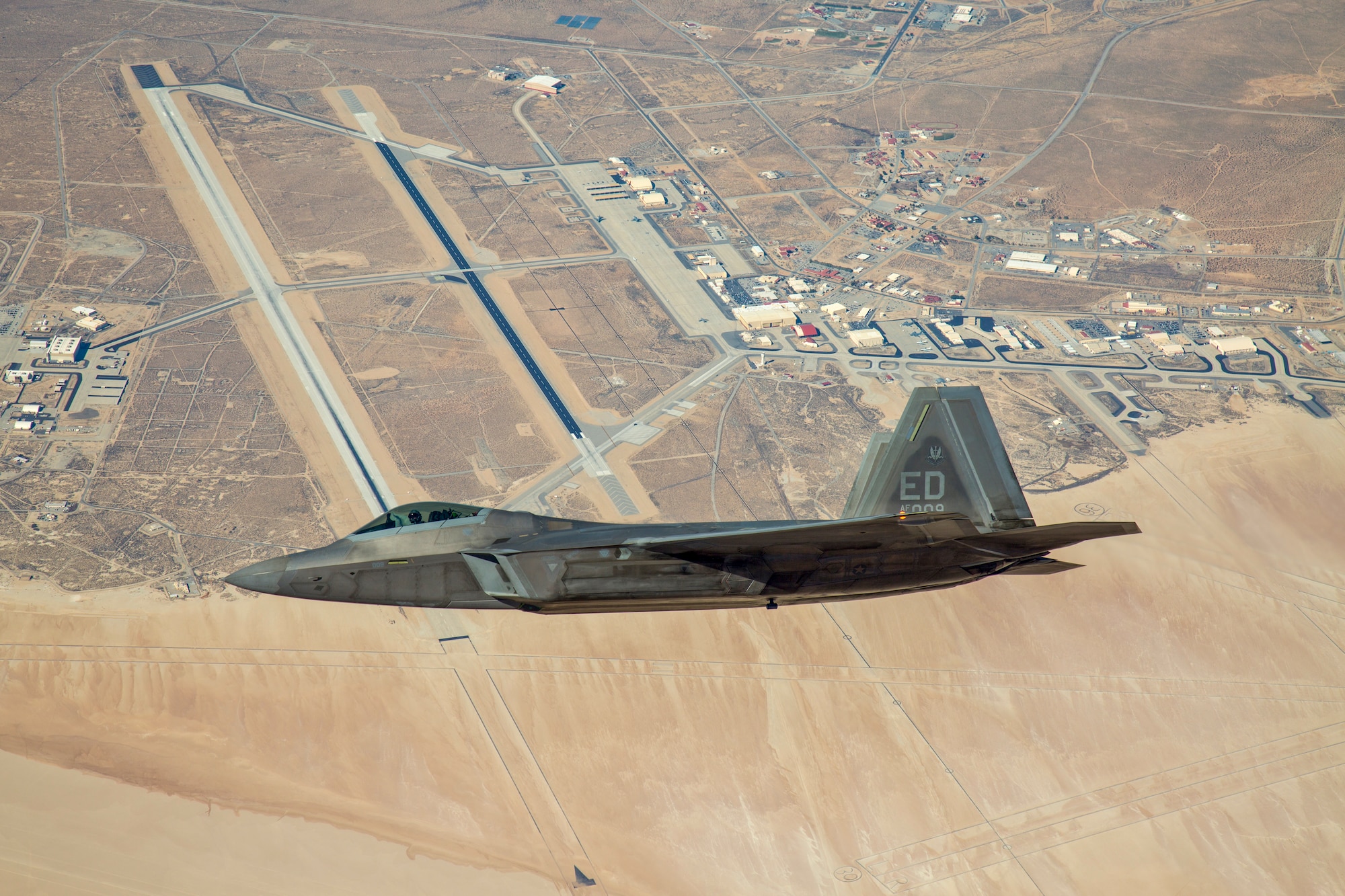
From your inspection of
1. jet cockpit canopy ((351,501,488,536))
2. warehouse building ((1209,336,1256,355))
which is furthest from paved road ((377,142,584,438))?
warehouse building ((1209,336,1256,355))

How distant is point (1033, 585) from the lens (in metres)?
60.9

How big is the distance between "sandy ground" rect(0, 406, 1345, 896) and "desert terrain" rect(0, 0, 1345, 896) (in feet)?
0.77

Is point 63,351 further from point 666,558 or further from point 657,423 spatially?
Result: point 666,558

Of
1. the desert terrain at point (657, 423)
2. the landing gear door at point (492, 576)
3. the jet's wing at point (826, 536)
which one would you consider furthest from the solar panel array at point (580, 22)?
the landing gear door at point (492, 576)

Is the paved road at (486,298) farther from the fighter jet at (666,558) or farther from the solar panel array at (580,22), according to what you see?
the solar panel array at (580,22)

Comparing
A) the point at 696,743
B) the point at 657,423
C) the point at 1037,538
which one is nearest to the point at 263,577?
the point at 1037,538

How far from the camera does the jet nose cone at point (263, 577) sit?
31.5m

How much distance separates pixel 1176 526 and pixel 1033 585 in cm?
1244

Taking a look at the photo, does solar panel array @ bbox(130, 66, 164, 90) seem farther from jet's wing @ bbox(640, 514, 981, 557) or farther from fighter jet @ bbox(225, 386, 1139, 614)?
jet's wing @ bbox(640, 514, 981, 557)

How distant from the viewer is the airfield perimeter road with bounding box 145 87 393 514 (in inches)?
2763

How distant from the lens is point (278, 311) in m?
85.6

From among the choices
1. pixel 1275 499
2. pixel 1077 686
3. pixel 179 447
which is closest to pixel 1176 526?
pixel 1275 499

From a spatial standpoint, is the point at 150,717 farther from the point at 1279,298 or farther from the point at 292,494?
the point at 1279,298

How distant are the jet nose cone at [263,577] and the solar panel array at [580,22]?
124787 mm
